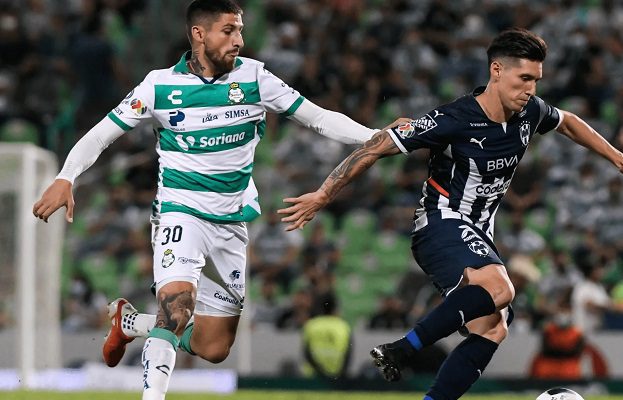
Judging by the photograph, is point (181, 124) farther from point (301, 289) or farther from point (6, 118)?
point (6, 118)

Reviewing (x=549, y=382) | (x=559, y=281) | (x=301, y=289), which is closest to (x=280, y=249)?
(x=301, y=289)

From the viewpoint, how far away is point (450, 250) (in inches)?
306

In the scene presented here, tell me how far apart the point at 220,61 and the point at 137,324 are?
1790mm

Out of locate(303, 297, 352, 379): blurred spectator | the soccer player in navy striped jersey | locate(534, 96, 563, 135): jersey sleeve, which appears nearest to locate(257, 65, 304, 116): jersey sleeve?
the soccer player in navy striped jersey

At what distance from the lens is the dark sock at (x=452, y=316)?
7.37m

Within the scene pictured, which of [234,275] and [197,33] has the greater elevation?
[197,33]

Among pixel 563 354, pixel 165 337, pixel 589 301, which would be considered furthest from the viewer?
pixel 589 301

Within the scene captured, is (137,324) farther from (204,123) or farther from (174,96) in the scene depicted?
(174,96)

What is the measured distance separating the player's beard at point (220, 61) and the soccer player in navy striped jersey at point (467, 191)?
935 mm

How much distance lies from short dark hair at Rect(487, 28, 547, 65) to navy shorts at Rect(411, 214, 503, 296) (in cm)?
98

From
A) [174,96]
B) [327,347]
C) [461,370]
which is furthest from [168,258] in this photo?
[327,347]

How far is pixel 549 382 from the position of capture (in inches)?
535

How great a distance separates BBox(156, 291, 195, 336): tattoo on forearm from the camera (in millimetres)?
7367

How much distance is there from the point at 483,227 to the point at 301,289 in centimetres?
863
